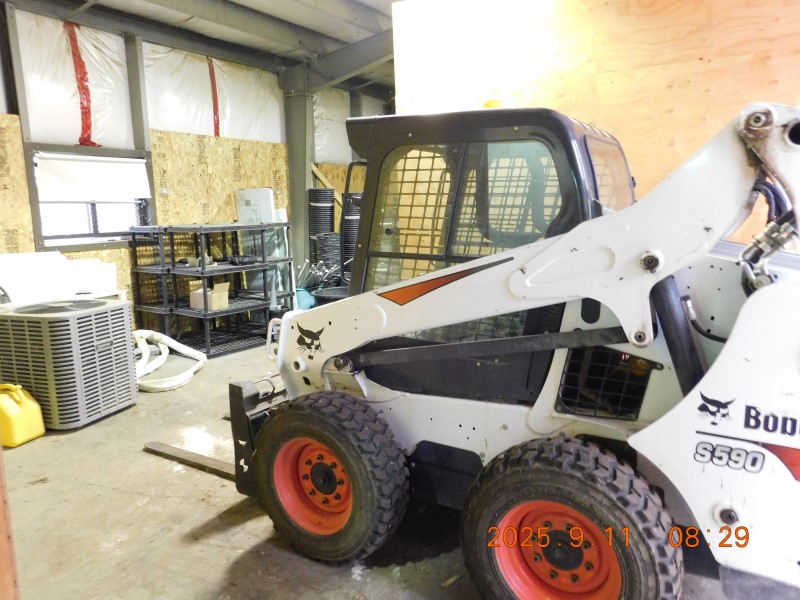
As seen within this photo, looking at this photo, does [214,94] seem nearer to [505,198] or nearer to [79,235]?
[79,235]

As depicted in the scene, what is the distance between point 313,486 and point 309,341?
2.22 ft

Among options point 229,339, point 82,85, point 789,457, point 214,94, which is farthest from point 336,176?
point 789,457

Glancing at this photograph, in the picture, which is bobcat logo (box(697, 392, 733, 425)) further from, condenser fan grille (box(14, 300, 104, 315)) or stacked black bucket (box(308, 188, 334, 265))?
stacked black bucket (box(308, 188, 334, 265))

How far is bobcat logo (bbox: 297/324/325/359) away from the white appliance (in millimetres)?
2211

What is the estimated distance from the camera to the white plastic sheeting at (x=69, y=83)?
17.7 feet

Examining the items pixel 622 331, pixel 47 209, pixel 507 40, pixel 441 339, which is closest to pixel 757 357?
pixel 622 331

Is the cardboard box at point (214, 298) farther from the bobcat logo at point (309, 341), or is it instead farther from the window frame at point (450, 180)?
the window frame at point (450, 180)

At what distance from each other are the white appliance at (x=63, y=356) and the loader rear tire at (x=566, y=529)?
3.21 metres

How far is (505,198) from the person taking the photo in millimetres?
2186

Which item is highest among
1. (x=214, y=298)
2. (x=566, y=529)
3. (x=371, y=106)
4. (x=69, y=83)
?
(x=371, y=106)

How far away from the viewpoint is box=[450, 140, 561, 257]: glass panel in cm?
209

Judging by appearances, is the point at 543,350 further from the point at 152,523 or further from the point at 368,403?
the point at 152,523

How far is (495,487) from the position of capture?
1926mm

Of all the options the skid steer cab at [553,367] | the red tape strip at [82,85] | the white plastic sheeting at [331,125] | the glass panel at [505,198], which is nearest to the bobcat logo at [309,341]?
the skid steer cab at [553,367]
